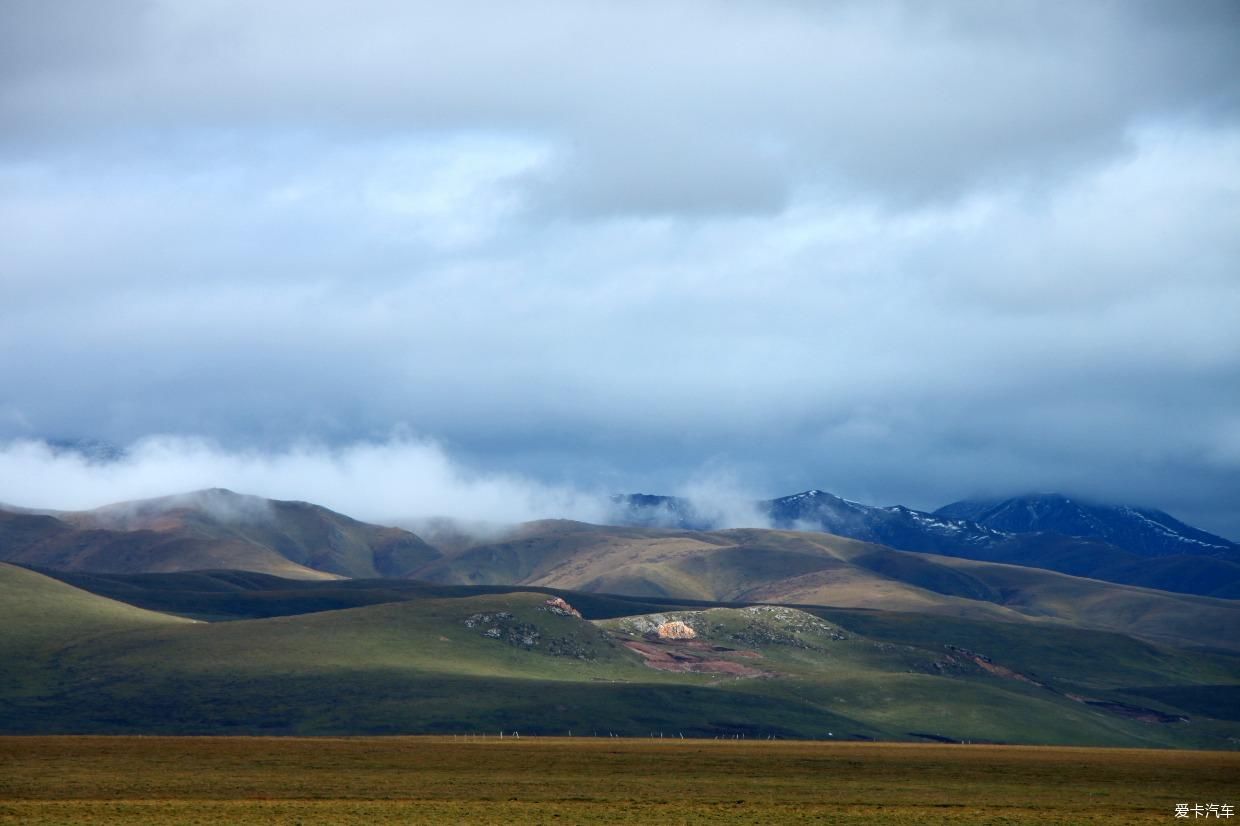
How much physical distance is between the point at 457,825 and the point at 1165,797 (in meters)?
57.0

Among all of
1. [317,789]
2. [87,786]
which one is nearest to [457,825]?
[317,789]

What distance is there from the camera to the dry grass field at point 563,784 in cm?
9044

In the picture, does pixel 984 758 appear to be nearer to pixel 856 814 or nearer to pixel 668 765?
pixel 668 765

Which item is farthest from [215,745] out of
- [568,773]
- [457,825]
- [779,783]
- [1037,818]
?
[1037,818]

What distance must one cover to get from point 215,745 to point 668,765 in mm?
46051

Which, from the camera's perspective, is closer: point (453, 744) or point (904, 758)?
point (904, 758)

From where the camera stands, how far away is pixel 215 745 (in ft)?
481

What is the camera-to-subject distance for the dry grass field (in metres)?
90.4

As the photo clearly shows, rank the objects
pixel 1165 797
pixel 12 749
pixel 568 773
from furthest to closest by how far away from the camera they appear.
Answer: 1. pixel 12 749
2. pixel 568 773
3. pixel 1165 797

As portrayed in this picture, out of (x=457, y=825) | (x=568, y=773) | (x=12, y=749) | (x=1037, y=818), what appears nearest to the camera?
(x=457, y=825)

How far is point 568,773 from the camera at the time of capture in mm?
123938

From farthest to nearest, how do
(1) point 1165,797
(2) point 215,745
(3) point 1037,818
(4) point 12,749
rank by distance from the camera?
(2) point 215,745 < (4) point 12,749 < (1) point 1165,797 < (3) point 1037,818

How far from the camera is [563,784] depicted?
113000mm

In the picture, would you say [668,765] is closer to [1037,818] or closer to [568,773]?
[568,773]
